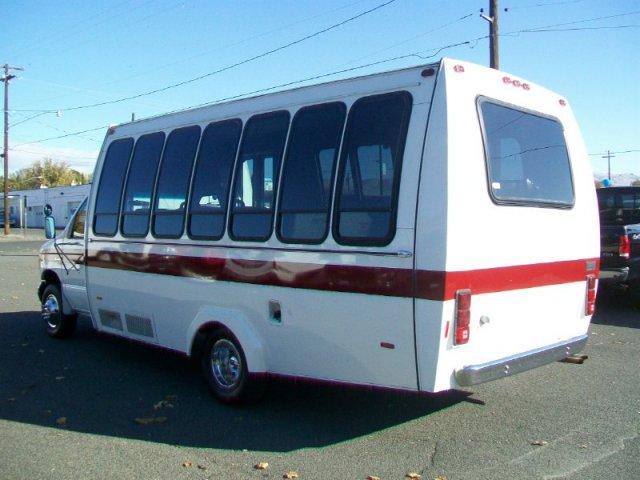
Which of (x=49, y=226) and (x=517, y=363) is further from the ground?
(x=49, y=226)

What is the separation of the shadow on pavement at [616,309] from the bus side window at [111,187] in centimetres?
716

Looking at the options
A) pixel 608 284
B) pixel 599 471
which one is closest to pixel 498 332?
pixel 599 471

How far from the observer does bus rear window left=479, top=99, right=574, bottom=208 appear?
15.8ft

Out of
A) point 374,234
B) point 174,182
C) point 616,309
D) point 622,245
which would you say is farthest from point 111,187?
point 616,309

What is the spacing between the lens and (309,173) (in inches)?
205

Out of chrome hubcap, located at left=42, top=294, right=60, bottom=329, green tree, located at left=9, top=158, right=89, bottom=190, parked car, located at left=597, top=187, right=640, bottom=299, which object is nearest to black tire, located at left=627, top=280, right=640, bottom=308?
parked car, located at left=597, top=187, right=640, bottom=299

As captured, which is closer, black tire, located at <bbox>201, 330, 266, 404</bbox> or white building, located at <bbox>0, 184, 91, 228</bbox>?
black tire, located at <bbox>201, 330, 266, 404</bbox>

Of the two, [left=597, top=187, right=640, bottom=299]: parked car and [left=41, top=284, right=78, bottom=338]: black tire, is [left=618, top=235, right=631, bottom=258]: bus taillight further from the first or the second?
[left=41, top=284, right=78, bottom=338]: black tire

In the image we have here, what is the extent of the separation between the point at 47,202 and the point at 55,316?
57.2 metres

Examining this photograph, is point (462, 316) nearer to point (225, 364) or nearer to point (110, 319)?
point (225, 364)

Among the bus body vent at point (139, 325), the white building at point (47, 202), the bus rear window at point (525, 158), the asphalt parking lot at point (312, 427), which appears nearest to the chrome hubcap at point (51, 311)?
the asphalt parking lot at point (312, 427)

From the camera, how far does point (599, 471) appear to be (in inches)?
171

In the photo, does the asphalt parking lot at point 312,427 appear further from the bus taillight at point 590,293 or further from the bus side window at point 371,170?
the bus side window at point 371,170

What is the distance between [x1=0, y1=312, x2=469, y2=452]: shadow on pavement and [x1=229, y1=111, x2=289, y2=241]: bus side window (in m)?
1.59
